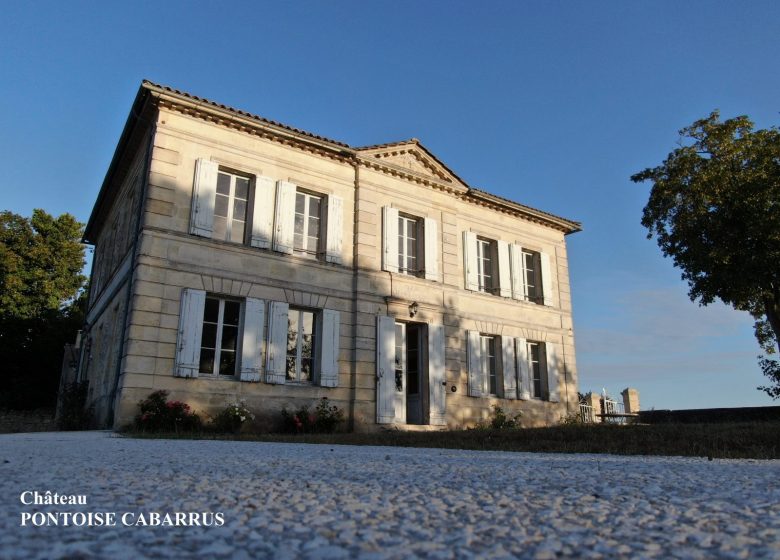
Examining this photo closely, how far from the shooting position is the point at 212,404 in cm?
997

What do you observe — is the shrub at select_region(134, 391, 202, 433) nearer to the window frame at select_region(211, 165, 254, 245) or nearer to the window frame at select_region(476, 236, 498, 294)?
the window frame at select_region(211, 165, 254, 245)

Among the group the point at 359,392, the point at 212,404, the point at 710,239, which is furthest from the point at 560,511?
the point at 710,239

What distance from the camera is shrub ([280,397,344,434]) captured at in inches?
410

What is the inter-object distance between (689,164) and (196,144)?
1352cm

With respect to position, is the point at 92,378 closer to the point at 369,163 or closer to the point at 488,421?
the point at 369,163

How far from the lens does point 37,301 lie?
22.7m

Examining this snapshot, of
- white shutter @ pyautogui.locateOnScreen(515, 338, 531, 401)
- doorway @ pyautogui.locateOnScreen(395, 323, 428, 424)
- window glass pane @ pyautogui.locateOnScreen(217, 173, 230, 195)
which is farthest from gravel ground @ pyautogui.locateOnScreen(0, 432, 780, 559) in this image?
white shutter @ pyautogui.locateOnScreen(515, 338, 531, 401)

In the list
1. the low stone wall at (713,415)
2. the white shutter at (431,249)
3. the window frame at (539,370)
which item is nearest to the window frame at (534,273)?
the window frame at (539,370)

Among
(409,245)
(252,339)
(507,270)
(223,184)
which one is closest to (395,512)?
(252,339)

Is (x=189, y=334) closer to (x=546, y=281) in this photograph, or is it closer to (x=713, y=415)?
(x=546, y=281)

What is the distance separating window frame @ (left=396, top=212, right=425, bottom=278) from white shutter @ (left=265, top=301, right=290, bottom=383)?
3.27 metres

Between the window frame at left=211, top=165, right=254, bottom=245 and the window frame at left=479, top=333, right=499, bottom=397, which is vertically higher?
the window frame at left=211, top=165, right=254, bottom=245

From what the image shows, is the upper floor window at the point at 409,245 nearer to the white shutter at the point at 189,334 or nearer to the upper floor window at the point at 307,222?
the upper floor window at the point at 307,222

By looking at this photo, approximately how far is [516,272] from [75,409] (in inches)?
439
